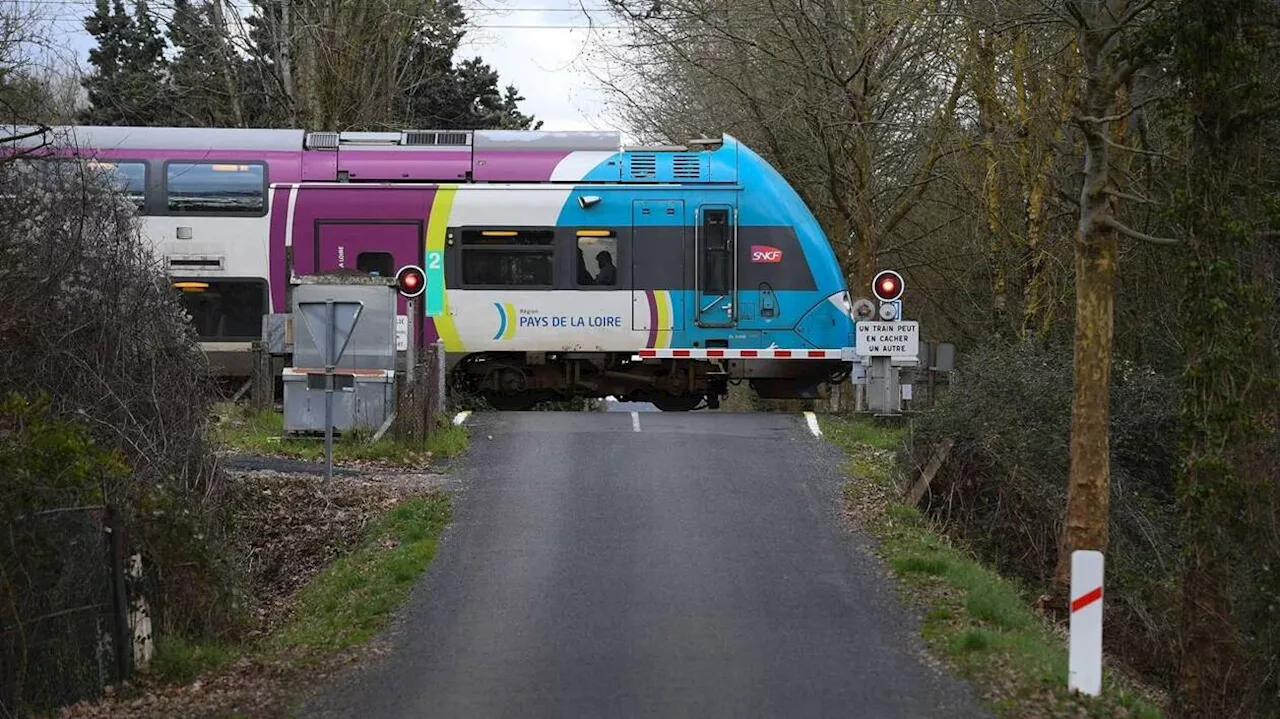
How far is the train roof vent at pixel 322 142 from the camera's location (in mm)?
22094

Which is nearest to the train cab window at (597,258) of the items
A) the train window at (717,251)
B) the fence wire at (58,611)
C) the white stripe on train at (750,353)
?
the white stripe on train at (750,353)

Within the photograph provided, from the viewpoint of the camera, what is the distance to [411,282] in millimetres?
20359

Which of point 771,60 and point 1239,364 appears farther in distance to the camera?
point 771,60

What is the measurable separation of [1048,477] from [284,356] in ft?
35.0

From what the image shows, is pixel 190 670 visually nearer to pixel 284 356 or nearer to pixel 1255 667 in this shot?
pixel 1255 667

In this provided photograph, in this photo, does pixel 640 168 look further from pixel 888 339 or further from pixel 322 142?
pixel 322 142

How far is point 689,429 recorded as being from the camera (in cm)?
1973

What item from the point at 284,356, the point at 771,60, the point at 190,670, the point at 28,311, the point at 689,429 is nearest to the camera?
the point at 190,670

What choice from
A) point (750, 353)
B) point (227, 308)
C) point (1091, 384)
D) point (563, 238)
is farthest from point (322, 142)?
point (1091, 384)

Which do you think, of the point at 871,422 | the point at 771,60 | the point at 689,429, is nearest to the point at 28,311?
the point at 689,429

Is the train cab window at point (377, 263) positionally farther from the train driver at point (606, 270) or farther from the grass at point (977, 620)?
the grass at point (977, 620)

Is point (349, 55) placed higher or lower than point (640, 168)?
higher

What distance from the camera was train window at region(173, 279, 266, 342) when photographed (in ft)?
73.2

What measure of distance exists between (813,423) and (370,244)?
672 cm
